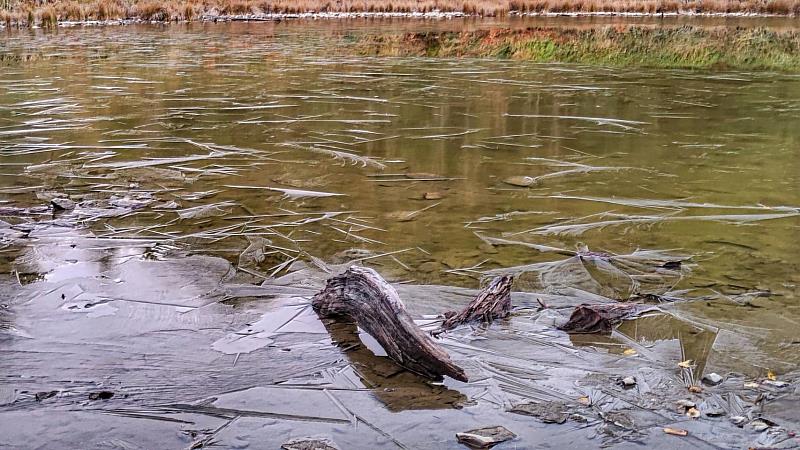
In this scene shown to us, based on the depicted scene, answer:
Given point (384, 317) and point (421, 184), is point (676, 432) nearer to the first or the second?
point (384, 317)

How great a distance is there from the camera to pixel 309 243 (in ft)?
13.1

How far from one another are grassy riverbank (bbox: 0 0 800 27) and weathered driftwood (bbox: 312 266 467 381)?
73.5 feet

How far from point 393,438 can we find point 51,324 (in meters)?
1.54

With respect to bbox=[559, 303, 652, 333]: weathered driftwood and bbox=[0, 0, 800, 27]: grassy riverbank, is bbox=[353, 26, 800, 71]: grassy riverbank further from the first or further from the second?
bbox=[559, 303, 652, 333]: weathered driftwood

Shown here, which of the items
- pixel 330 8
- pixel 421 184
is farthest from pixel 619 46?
pixel 330 8

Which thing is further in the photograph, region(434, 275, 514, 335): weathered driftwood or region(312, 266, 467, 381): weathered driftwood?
region(434, 275, 514, 335): weathered driftwood

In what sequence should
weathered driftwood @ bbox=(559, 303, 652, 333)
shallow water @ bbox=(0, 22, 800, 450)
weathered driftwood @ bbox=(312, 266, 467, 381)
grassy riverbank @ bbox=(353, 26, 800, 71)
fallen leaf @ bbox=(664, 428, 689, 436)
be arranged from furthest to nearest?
grassy riverbank @ bbox=(353, 26, 800, 71) → shallow water @ bbox=(0, 22, 800, 450) → weathered driftwood @ bbox=(559, 303, 652, 333) → weathered driftwood @ bbox=(312, 266, 467, 381) → fallen leaf @ bbox=(664, 428, 689, 436)

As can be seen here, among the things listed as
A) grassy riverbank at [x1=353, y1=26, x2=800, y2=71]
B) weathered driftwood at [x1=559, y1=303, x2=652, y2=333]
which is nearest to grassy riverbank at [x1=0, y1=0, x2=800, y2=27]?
grassy riverbank at [x1=353, y1=26, x2=800, y2=71]

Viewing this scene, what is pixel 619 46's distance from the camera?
46.4 feet

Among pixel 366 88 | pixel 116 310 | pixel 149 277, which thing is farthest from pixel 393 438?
pixel 366 88

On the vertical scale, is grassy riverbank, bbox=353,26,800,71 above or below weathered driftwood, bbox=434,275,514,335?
above

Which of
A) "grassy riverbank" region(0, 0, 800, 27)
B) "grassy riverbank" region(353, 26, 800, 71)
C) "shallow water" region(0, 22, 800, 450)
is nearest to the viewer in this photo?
"shallow water" region(0, 22, 800, 450)

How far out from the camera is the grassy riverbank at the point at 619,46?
39.4 feet

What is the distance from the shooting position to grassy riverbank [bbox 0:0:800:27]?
23.0 metres
